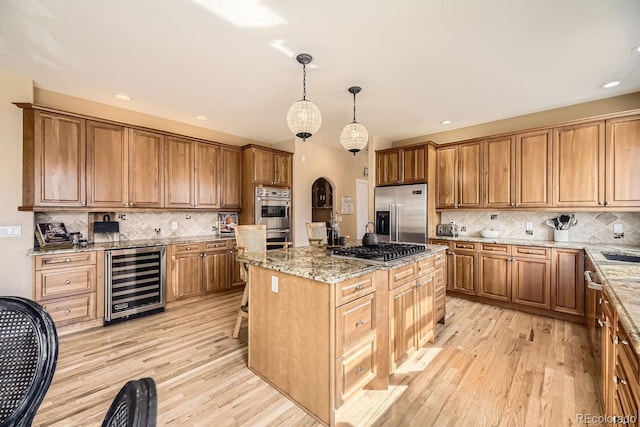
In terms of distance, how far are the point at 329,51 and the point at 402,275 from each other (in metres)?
2.03

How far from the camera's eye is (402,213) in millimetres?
4664

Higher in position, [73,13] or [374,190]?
[73,13]

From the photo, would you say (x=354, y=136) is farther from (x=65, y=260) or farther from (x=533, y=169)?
(x=65, y=260)

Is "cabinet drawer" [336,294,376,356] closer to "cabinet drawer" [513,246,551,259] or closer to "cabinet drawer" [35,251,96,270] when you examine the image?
"cabinet drawer" [513,246,551,259]

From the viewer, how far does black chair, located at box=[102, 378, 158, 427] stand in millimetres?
516

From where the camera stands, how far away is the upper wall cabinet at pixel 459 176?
4160mm

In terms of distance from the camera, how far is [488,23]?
79.4 inches

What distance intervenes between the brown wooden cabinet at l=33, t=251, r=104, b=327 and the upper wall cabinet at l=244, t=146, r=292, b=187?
2413 mm

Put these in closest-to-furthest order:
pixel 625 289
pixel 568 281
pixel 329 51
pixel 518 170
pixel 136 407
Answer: pixel 136 407 → pixel 625 289 → pixel 329 51 → pixel 568 281 → pixel 518 170

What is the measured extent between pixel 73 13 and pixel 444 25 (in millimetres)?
2717

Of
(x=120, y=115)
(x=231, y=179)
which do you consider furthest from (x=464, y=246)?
(x=120, y=115)

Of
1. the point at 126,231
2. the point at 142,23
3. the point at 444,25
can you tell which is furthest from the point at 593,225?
the point at 126,231

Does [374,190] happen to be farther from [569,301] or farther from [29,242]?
[29,242]

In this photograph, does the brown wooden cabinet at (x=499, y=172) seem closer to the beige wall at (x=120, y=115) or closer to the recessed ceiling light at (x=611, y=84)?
the recessed ceiling light at (x=611, y=84)
